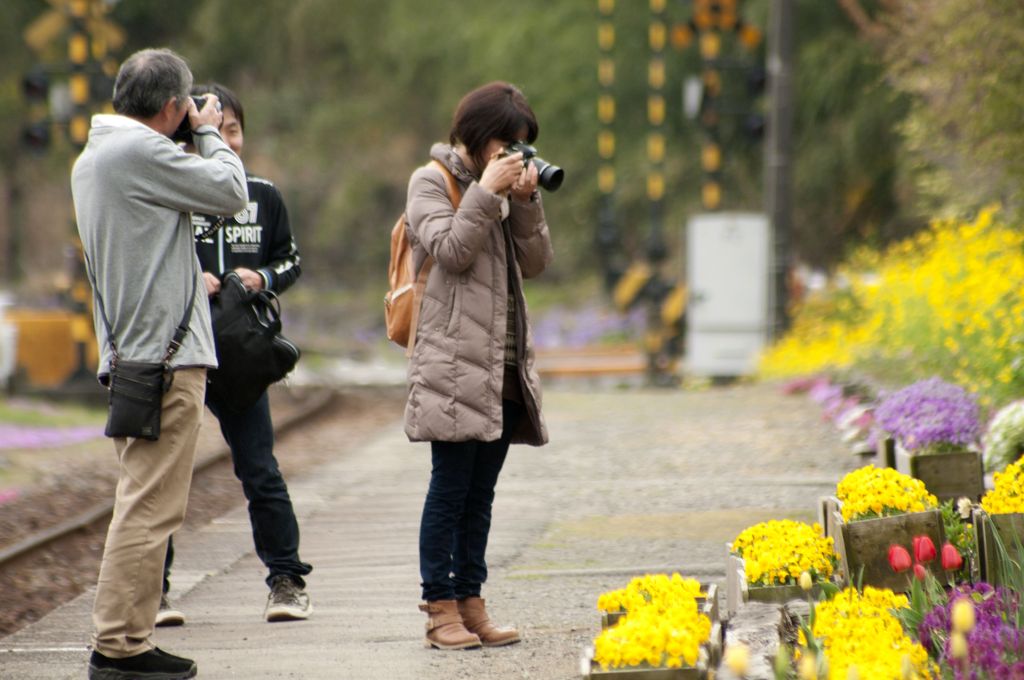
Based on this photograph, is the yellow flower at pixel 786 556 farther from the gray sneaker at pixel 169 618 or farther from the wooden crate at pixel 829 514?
the gray sneaker at pixel 169 618

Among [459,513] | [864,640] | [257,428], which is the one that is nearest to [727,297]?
[257,428]

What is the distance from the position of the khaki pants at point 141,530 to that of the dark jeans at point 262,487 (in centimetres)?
88

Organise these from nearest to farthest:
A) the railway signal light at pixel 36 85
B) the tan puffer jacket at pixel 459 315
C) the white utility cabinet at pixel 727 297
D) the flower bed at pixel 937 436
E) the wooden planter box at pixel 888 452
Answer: the tan puffer jacket at pixel 459 315
the flower bed at pixel 937 436
the wooden planter box at pixel 888 452
the white utility cabinet at pixel 727 297
the railway signal light at pixel 36 85

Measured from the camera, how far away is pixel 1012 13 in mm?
9664

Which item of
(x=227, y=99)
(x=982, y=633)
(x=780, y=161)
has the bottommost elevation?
(x=982, y=633)

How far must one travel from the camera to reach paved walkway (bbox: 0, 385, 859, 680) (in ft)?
16.8

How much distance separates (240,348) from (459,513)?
1.01 meters

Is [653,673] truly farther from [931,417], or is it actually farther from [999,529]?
[931,417]

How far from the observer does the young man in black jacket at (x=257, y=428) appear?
562 centimetres

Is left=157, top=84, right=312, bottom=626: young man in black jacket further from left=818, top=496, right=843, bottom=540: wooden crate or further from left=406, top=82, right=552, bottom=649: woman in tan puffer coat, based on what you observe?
left=818, top=496, right=843, bottom=540: wooden crate

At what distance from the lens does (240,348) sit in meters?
5.49

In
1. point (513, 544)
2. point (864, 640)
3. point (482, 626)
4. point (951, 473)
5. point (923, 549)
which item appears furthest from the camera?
point (513, 544)

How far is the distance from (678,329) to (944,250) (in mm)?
9667

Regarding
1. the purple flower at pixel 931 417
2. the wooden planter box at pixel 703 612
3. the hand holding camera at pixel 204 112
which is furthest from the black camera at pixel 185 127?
the purple flower at pixel 931 417
